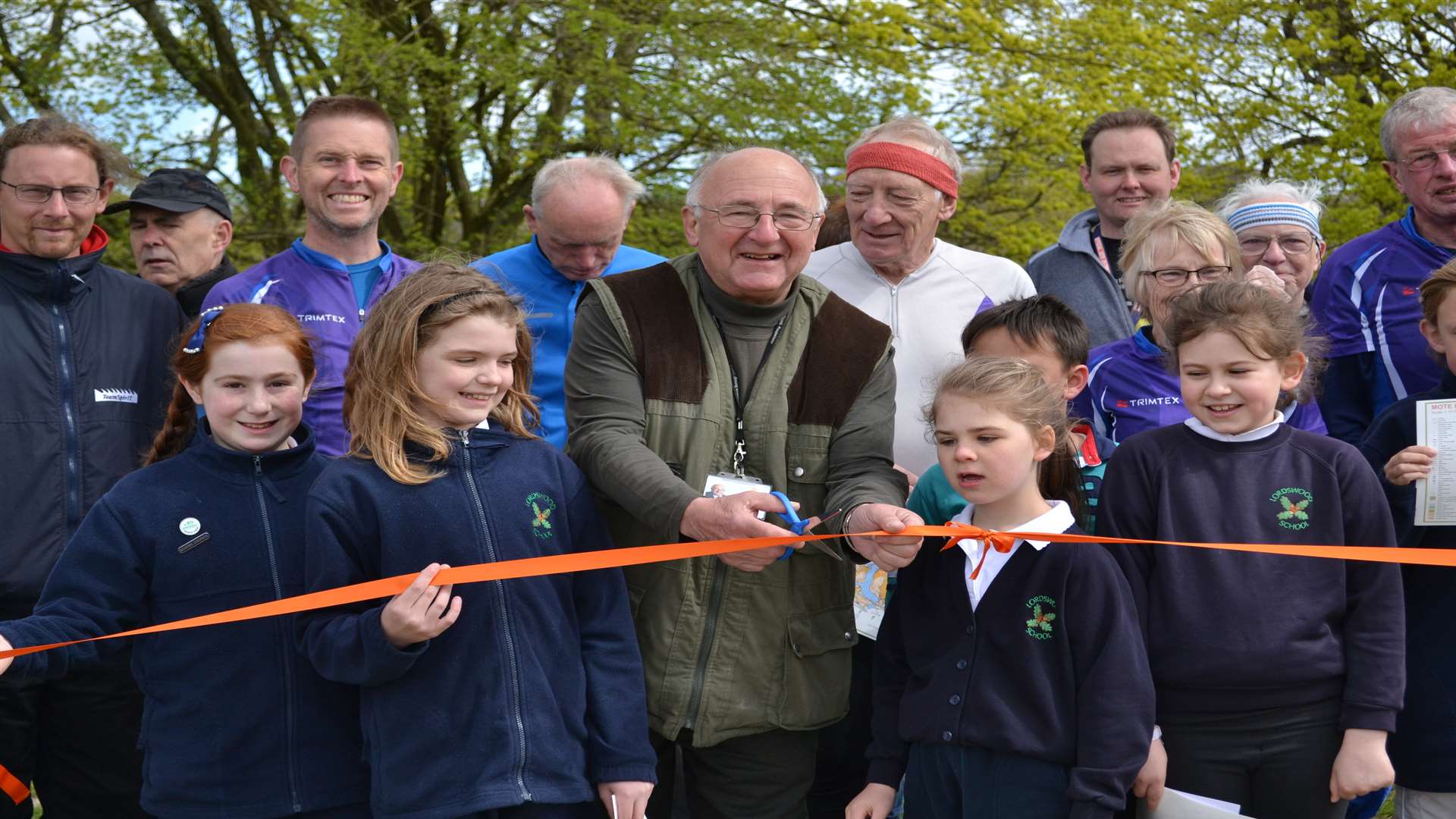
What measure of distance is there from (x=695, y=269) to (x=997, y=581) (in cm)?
127

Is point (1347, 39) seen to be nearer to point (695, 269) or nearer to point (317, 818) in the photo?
point (695, 269)

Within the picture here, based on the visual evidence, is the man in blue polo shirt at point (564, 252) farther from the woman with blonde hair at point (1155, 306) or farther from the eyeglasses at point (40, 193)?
the woman with blonde hair at point (1155, 306)

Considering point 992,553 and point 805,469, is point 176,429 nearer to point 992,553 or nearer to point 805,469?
point 805,469

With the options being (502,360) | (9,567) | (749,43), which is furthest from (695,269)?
(749,43)

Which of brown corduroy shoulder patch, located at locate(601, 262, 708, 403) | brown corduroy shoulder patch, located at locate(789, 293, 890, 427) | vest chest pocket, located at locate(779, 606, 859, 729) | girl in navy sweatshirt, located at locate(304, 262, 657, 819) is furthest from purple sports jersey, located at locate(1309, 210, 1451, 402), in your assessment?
girl in navy sweatshirt, located at locate(304, 262, 657, 819)

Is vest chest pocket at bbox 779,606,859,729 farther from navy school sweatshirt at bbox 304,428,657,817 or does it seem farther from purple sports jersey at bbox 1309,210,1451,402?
purple sports jersey at bbox 1309,210,1451,402

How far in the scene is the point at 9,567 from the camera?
13.9 feet

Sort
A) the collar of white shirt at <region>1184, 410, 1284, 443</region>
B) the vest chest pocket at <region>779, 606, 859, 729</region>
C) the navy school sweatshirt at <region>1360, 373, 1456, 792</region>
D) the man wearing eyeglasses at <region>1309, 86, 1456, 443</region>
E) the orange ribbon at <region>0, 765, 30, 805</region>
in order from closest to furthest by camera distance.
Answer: the orange ribbon at <region>0, 765, 30, 805</region> → the collar of white shirt at <region>1184, 410, 1284, 443</region> → the vest chest pocket at <region>779, 606, 859, 729</region> → the navy school sweatshirt at <region>1360, 373, 1456, 792</region> → the man wearing eyeglasses at <region>1309, 86, 1456, 443</region>

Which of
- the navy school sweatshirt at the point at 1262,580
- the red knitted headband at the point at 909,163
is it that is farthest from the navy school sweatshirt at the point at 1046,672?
the red knitted headband at the point at 909,163

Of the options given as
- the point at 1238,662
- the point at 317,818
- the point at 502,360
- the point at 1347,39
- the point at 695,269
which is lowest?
the point at 317,818

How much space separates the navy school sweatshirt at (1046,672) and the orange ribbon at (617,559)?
104mm

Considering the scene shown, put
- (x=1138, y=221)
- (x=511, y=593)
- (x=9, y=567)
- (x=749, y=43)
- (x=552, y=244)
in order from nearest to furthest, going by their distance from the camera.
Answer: (x=511, y=593) → (x=9, y=567) → (x=1138, y=221) → (x=552, y=244) → (x=749, y=43)

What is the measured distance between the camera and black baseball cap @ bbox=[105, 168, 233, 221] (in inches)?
221

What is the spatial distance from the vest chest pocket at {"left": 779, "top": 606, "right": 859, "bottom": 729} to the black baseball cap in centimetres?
354
